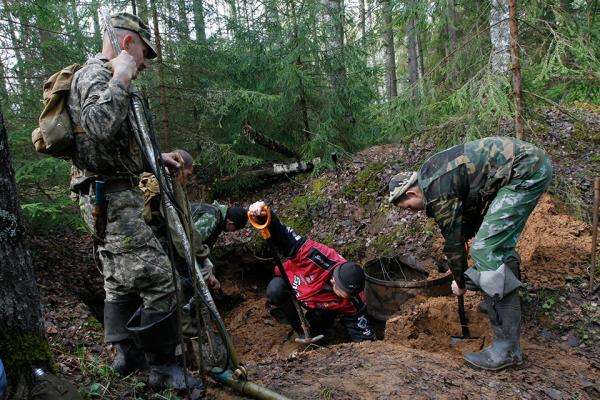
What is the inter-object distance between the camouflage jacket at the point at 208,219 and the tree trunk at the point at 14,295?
254cm

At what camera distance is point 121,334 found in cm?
307

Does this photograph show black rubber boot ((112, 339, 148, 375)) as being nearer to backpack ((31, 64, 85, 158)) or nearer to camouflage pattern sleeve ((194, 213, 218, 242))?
backpack ((31, 64, 85, 158))

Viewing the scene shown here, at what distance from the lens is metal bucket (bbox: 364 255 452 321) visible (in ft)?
15.0

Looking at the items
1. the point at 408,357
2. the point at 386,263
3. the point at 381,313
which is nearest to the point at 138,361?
the point at 408,357

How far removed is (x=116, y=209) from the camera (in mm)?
2764

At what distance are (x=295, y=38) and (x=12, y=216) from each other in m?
7.15

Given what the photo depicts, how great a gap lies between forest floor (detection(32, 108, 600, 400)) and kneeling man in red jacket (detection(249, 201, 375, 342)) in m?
0.37

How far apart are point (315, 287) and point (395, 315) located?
92 centimetres

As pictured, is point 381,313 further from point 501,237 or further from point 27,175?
point 27,175

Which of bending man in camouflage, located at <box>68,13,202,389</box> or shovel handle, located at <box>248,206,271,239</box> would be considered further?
shovel handle, located at <box>248,206,271,239</box>

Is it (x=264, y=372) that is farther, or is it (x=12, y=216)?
(x=264, y=372)

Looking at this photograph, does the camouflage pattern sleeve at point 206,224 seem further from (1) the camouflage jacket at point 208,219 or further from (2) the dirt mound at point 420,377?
(2) the dirt mound at point 420,377

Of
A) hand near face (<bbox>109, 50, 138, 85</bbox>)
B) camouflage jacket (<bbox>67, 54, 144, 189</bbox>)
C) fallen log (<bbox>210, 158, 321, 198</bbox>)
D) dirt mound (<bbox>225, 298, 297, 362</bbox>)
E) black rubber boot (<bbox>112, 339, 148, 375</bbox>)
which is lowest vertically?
dirt mound (<bbox>225, 298, 297, 362</bbox>)

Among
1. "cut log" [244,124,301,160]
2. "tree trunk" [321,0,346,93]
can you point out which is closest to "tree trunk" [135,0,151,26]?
"cut log" [244,124,301,160]
